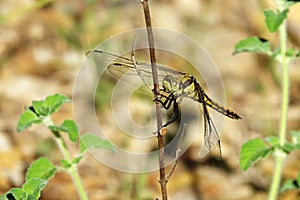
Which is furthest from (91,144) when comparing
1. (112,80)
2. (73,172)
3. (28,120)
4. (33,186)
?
(112,80)

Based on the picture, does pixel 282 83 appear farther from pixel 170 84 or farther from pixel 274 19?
pixel 170 84

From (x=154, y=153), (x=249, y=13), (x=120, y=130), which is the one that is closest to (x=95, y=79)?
(x=120, y=130)

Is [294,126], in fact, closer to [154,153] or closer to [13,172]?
[154,153]

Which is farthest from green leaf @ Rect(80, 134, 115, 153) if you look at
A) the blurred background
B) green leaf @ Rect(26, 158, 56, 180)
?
the blurred background

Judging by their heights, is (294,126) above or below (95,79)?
below

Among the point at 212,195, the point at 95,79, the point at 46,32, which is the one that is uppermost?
the point at 46,32

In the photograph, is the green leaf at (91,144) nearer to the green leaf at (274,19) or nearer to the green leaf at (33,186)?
the green leaf at (33,186)
